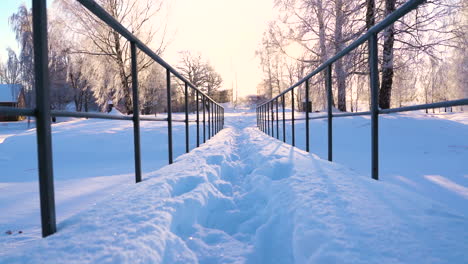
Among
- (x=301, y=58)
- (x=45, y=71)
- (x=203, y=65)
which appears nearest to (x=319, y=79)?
(x=301, y=58)

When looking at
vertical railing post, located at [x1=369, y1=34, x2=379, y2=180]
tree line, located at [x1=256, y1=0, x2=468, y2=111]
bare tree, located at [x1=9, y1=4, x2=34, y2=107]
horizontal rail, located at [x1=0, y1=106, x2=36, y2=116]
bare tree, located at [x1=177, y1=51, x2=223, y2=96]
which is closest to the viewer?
horizontal rail, located at [x1=0, y1=106, x2=36, y2=116]

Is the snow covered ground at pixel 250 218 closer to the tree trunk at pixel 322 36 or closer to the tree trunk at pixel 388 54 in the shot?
the tree trunk at pixel 388 54

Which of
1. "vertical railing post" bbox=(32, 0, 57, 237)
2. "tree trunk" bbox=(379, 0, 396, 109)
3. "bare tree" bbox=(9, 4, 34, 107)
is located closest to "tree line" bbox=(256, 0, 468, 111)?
"tree trunk" bbox=(379, 0, 396, 109)

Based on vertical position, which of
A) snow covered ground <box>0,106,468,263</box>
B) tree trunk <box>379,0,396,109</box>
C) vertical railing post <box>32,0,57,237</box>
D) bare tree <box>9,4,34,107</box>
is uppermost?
bare tree <box>9,4,34,107</box>

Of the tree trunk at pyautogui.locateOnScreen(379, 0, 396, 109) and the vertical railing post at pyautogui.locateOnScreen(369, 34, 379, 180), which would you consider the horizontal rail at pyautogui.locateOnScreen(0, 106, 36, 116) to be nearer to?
the vertical railing post at pyautogui.locateOnScreen(369, 34, 379, 180)

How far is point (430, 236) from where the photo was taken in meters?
0.96

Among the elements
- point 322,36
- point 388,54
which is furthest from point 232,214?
point 322,36

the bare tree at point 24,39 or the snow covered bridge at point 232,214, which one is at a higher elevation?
the bare tree at point 24,39

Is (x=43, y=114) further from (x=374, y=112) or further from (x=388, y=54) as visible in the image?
(x=388, y=54)

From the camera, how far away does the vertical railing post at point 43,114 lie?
3.40 ft

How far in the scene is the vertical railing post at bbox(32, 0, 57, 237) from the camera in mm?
1037

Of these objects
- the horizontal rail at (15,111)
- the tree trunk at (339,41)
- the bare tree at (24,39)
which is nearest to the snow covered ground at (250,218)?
the horizontal rail at (15,111)

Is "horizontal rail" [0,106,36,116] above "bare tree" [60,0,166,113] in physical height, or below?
below

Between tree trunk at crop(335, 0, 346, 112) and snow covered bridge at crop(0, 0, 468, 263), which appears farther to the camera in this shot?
tree trunk at crop(335, 0, 346, 112)
